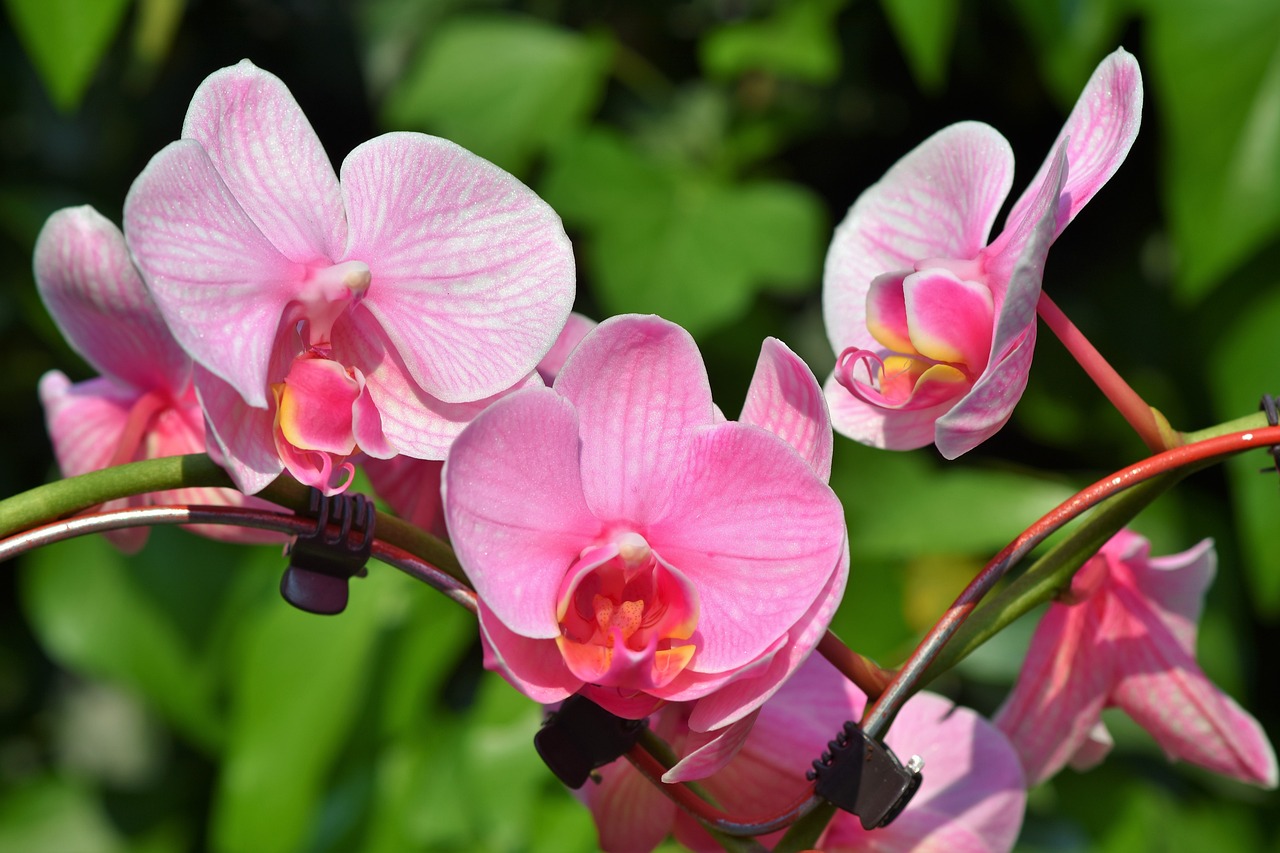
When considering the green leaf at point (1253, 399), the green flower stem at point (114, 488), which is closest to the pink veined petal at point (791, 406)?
the green flower stem at point (114, 488)

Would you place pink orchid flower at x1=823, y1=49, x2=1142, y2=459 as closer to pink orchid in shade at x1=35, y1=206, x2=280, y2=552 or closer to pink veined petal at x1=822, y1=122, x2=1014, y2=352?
pink veined petal at x1=822, y1=122, x2=1014, y2=352

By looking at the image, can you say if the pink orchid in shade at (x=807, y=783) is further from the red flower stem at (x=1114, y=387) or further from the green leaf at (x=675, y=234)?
the green leaf at (x=675, y=234)

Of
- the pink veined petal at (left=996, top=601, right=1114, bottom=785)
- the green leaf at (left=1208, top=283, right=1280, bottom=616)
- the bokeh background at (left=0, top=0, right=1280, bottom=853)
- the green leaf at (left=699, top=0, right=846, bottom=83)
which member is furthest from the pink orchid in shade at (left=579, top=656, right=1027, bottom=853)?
the green leaf at (left=699, top=0, right=846, bottom=83)

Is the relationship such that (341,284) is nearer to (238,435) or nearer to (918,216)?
(238,435)

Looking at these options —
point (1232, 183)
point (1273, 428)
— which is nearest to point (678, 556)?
point (1273, 428)

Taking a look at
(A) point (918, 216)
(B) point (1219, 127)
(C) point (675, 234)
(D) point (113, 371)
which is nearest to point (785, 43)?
(C) point (675, 234)

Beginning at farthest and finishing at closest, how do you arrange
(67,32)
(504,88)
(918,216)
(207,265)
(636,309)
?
1. (504,88)
2. (636,309)
3. (67,32)
4. (918,216)
5. (207,265)
